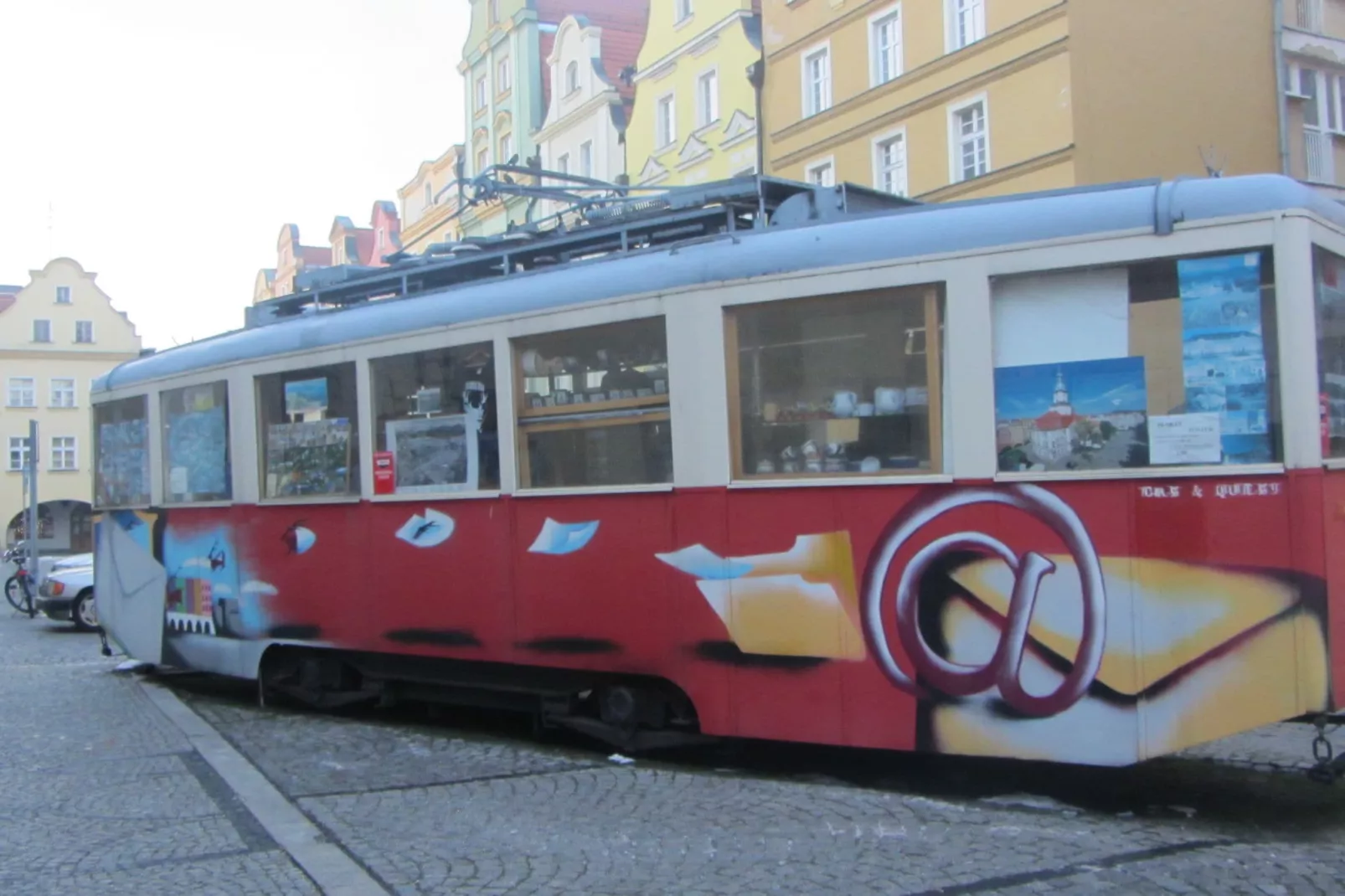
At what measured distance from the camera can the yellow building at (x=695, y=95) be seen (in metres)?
28.5

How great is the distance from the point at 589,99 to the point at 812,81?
986cm

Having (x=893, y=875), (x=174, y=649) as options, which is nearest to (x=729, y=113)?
(x=174, y=649)

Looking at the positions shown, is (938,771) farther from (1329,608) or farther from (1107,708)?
(1329,608)

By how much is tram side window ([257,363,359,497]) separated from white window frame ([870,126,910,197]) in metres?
16.1

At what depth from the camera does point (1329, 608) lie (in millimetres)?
5480

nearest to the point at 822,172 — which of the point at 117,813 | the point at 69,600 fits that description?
the point at 69,600

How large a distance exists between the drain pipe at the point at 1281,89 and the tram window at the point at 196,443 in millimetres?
18518

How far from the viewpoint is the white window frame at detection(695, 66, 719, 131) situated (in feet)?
97.2

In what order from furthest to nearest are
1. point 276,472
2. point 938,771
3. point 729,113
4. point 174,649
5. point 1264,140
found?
point 729,113
point 1264,140
point 174,649
point 276,472
point 938,771

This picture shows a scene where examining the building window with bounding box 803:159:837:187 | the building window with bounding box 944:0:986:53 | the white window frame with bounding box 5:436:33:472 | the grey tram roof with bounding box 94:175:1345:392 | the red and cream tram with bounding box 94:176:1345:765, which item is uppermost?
the building window with bounding box 944:0:986:53

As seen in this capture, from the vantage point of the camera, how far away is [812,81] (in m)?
26.6

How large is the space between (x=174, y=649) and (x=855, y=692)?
242 inches

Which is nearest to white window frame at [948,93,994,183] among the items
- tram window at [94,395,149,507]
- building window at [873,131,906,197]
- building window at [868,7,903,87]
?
building window at [873,131,906,197]

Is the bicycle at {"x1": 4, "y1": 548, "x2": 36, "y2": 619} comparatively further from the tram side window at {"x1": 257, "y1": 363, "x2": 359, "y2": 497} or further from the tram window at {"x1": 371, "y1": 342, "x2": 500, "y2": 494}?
the tram window at {"x1": 371, "y1": 342, "x2": 500, "y2": 494}
